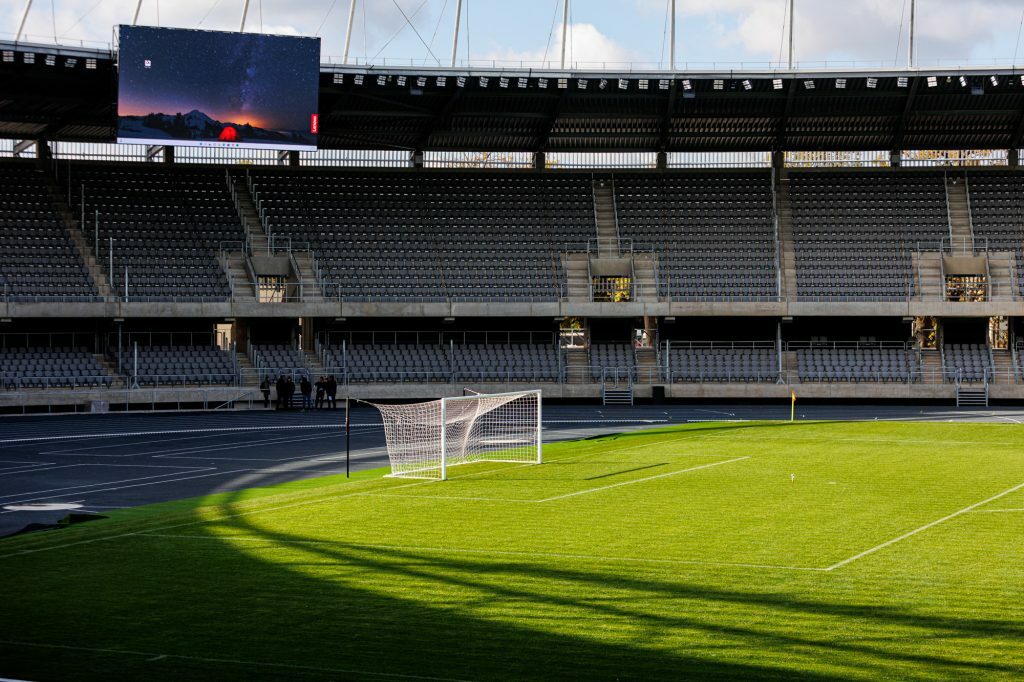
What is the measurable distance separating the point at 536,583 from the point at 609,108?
47092mm

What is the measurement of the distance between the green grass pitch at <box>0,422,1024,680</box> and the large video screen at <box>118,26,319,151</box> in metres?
31.1

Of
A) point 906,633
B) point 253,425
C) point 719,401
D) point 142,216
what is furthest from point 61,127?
point 906,633

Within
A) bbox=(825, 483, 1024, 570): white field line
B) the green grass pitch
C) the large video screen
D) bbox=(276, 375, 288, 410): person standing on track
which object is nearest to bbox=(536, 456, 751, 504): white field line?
the green grass pitch

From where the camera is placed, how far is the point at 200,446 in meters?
33.7

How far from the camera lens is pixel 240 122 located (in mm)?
51094

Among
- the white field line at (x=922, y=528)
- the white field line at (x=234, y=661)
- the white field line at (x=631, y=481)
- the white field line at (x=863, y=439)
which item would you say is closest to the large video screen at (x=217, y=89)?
the white field line at (x=863, y=439)

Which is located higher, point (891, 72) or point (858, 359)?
point (891, 72)

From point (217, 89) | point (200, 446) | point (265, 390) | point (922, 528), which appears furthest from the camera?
point (217, 89)

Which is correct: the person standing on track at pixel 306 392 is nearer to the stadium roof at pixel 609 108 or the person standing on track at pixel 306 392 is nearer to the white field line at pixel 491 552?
the stadium roof at pixel 609 108

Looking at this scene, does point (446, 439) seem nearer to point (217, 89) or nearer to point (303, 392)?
point (303, 392)

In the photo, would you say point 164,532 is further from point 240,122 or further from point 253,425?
point 240,122

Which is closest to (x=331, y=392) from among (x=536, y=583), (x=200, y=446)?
(x=200, y=446)

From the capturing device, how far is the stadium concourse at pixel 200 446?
76.5ft

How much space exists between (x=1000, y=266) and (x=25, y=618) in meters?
54.3
